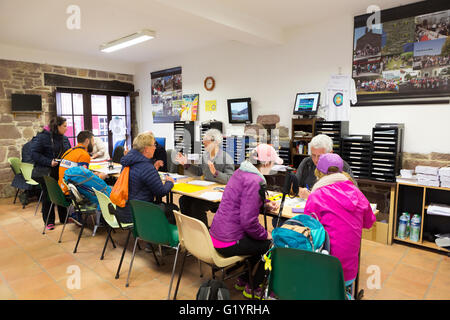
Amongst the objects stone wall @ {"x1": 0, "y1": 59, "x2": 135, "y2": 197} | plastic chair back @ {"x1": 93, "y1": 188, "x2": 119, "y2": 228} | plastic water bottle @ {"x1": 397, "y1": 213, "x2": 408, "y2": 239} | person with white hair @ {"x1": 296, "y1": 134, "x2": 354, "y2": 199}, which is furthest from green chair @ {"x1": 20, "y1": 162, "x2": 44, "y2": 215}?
plastic water bottle @ {"x1": 397, "y1": 213, "x2": 408, "y2": 239}

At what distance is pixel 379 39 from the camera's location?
4105mm

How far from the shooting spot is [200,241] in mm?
2275

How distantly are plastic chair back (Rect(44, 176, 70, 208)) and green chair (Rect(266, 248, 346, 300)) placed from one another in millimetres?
3136

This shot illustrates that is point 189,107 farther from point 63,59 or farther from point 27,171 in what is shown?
point 27,171

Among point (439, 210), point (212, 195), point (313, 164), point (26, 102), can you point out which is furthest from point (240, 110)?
point (26, 102)

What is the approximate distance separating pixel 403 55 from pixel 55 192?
15.9 ft

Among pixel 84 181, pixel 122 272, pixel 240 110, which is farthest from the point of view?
pixel 240 110

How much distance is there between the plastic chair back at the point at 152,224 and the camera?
258 cm

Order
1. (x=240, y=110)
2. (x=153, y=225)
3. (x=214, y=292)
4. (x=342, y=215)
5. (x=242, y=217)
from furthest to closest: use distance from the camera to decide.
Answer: (x=240, y=110)
(x=153, y=225)
(x=242, y=217)
(x=342, y=215)
(x=214, y=292)

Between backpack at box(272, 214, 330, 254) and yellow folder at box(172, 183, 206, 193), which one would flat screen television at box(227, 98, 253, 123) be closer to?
yellow folder at box(172, 183, 206, 193)

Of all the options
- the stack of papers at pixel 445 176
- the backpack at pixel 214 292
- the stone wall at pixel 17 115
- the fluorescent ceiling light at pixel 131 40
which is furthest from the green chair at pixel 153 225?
the stone wall at pixel 17 115
